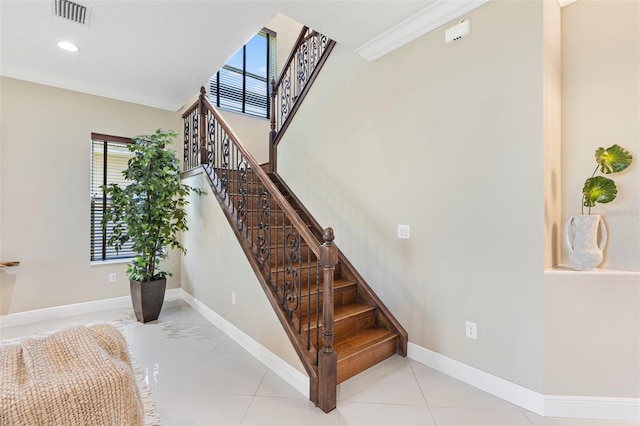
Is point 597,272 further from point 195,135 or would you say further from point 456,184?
point 195,135

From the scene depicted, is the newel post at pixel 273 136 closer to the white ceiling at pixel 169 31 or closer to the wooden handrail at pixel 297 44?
the wooden handrail at pixel 297 44

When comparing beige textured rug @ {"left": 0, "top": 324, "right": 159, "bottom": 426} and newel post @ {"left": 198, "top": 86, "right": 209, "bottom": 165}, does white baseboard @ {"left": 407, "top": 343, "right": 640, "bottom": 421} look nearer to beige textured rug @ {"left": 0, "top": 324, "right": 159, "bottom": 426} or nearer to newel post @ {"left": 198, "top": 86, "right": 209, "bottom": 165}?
beige textured rug @ {"left": 0, "top": 324, "right": 159, "bottom": 426}

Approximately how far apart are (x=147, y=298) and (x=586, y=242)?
13.6 feet

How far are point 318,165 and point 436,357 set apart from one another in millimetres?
2366

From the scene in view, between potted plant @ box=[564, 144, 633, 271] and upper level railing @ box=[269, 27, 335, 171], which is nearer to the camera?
potted plant @ box=[564, 144, 633, 271]

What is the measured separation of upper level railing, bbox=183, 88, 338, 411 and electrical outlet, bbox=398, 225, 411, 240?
787 mm

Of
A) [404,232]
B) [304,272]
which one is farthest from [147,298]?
[404,232]

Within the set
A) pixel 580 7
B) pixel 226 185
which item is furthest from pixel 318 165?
pixel 580 7

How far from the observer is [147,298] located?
3500mm

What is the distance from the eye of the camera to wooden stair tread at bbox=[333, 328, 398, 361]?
7.93ft

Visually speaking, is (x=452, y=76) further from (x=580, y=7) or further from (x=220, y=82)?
(x=220, y=82)

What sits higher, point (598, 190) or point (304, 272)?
point (598, 190)

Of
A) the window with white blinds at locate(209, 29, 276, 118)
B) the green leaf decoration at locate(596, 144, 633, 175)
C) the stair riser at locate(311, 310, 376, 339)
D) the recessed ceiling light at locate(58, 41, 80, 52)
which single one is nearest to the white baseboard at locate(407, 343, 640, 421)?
the stair riser at locate(311, 310, 376, 339)

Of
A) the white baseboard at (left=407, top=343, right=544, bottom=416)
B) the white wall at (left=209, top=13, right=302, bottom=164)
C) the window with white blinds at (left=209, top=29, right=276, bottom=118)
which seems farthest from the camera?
the white wall at (left=209, top=13, right=302, bottom=164)
